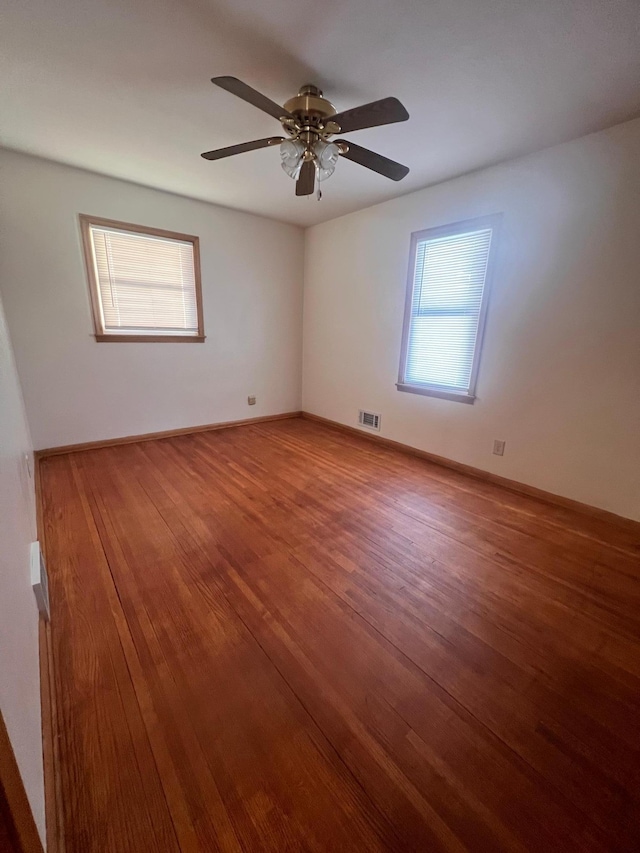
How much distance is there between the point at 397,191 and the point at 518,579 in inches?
130

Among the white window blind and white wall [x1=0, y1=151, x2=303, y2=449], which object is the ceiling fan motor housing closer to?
the white window blind

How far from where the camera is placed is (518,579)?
5.64ft

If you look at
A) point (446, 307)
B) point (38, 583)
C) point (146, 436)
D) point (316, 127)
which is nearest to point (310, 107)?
point (316, 127)

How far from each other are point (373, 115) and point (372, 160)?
397 millimetres

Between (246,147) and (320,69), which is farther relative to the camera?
(246,147)

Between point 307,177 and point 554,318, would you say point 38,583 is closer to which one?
point 307,177

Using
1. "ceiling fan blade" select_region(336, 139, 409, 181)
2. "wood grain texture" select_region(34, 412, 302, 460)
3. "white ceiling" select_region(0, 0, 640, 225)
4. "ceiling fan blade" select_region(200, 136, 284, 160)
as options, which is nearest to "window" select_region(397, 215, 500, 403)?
"white ceiling" select_region(0, 0, 640, 225)

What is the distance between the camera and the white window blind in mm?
2783

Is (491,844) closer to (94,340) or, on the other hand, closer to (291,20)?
(291,20)

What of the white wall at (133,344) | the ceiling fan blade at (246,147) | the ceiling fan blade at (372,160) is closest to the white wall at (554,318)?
the ceiling fan blade at (372,160)

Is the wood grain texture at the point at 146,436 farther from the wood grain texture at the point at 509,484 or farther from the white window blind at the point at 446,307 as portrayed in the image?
the white window blind at the point at 446,307

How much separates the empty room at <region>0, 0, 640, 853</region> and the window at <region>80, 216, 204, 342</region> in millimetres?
28

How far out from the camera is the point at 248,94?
57.7 inches

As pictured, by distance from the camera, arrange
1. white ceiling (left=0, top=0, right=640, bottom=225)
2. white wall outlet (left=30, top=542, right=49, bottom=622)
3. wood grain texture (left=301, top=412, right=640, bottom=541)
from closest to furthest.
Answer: white wall outlet (left=30, top=542, right=49, bottom=622), white ceiling (left=0, top=0, right=640, bottom=225), wood grain texture (left=301, top=412, right=640, bottom=541)
